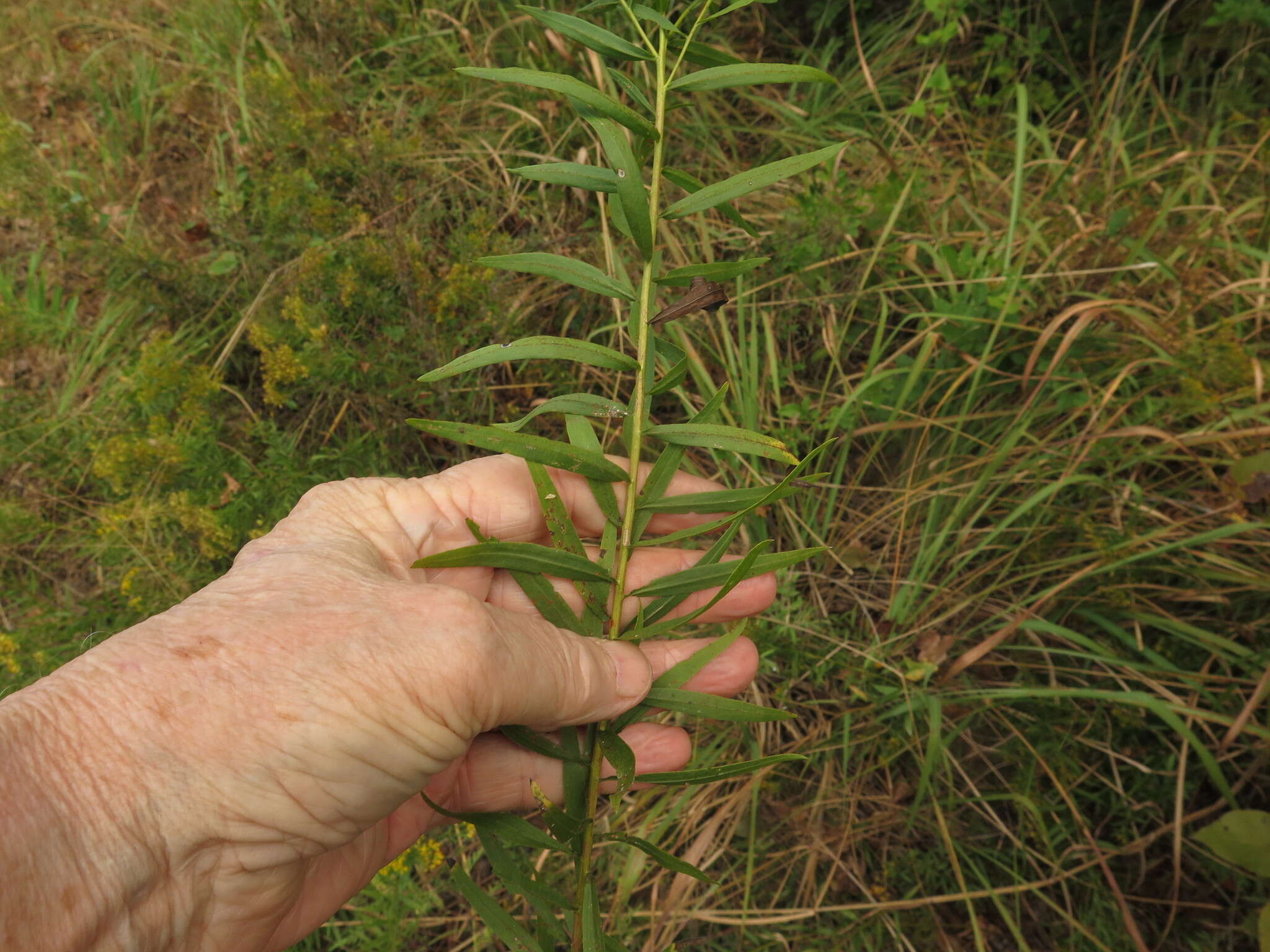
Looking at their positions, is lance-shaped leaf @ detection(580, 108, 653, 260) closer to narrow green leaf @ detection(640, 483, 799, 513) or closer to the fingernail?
narrow green leaf @ detection(640, 483, 799, 513)

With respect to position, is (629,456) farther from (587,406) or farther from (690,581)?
(690,581)

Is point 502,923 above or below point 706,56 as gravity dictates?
below

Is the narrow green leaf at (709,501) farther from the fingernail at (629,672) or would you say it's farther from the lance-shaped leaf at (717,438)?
the fingernail at (629,672)

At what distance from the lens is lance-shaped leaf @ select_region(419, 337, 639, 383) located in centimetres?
130

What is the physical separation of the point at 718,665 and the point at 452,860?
43.6 inches

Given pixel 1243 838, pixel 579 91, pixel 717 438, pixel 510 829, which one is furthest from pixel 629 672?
pixel 1243 838

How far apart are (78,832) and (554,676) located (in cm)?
75

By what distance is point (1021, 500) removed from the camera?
2357mm

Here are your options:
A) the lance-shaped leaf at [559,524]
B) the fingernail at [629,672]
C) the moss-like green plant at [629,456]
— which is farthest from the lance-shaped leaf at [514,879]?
the lance-shaped leaf at [559,524]

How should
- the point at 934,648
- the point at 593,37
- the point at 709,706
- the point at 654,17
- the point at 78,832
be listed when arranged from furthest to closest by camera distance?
1. the point at 934,648
2. the point at 709,706
3. the point at 593,37
4. the point at 654,17
5. the point at 78,832

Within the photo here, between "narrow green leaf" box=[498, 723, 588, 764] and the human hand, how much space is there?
0.05 meters

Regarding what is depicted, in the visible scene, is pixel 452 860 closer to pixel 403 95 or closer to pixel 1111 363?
pixel 1111 363

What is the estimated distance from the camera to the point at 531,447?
1.32 meters

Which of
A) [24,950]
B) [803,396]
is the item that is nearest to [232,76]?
[803,396]
